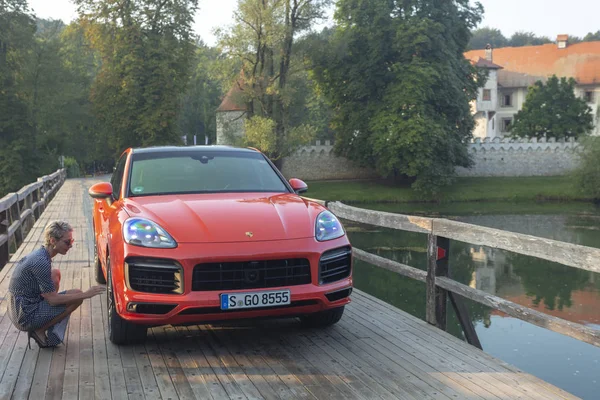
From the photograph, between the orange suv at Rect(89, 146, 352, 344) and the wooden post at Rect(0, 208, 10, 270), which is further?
the wooden post at Rect(0, 208, 10, 270)

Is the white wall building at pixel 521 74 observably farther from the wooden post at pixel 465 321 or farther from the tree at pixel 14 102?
the wooden post at pixel 465 321

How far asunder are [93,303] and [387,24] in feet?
148

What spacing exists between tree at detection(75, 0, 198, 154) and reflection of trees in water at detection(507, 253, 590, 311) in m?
27.6

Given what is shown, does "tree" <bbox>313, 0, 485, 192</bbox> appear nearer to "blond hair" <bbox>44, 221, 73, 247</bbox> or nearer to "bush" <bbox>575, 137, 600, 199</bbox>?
"bush" <bbox>575, 137, 600, 199</bbox>

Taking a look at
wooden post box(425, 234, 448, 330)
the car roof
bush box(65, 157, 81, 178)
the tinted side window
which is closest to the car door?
the tinted side window

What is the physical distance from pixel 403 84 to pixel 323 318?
42.7 meters

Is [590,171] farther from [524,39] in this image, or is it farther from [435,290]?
[524,39]

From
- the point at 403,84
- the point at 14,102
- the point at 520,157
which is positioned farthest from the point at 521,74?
the point at 14,102

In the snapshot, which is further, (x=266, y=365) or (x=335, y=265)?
(x=335, y=265)

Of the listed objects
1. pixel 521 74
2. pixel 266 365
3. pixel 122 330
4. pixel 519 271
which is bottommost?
pixel 519 271

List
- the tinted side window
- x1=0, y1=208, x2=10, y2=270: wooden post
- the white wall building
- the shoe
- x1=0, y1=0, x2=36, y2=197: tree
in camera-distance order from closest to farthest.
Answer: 1. the shoe
2. the tinted side window
3. x1=0, y1=208, x2=10, y2=270: wooden post
4. x1=0, y1=0, x2=36, y2=197: tree
5. the white wall building

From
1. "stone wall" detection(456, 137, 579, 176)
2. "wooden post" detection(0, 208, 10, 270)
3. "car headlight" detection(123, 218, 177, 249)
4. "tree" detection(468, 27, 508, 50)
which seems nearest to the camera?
"car headlight" detection(123, 218, 177, 249)

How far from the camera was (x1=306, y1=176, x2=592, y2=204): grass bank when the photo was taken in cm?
5031

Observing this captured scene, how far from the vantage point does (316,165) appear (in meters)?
64.9
